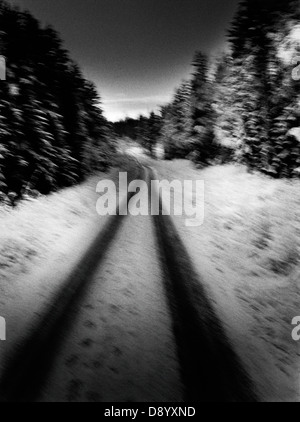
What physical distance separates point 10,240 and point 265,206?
34.3 ft

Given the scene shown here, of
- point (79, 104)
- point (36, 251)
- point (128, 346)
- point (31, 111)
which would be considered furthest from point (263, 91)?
point (128, 346)

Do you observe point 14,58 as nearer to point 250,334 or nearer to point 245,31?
point 250,334

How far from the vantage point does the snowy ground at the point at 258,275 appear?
418cm

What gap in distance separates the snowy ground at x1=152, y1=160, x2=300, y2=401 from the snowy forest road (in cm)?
38

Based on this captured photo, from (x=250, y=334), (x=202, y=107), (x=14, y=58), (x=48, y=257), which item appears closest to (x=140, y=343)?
(x=250, y=334)

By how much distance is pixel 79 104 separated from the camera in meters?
19.6

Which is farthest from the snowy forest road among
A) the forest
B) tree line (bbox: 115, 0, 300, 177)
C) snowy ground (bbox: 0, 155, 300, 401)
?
tree line (bbox: 115, 0, 300, 177)

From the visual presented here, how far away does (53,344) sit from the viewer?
14.0 ft

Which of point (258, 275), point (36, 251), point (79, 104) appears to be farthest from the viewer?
point (79, 104)

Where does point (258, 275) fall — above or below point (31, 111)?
below

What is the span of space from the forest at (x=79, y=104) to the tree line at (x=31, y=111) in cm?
4

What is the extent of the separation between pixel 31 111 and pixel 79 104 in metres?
7.84

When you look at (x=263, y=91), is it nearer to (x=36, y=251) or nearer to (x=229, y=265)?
(x=229, y=265)

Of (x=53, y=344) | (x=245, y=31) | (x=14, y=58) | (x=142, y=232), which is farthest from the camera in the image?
(x=245, y=31)
